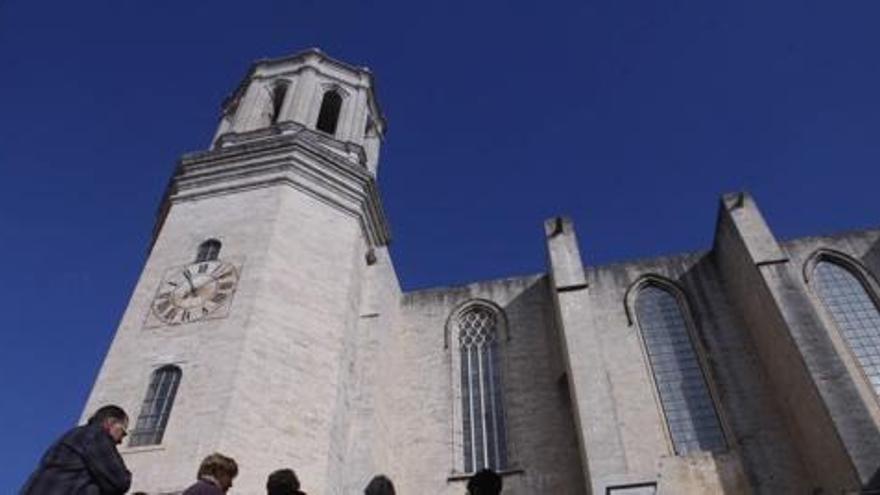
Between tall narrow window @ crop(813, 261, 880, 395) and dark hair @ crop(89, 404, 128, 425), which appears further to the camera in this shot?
tall narrow window @ crop(813, 261, 880, 395)

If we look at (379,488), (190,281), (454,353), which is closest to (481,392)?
(454,353)

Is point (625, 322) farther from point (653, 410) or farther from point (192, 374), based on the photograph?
point (192, 374)

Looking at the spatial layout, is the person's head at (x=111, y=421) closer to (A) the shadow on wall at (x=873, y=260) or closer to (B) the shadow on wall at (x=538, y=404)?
(B) the shadow on wall at (x=538, y=404)

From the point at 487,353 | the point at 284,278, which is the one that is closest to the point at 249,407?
the point at 284,278

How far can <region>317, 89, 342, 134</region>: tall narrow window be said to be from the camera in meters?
20.3

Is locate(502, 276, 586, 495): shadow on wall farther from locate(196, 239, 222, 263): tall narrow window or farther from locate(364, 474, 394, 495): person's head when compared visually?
locate(364, 474, 394, 495): person's head

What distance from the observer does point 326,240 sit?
15.3 meters

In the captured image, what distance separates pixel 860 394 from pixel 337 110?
1439cm

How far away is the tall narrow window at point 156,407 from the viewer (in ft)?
37.7

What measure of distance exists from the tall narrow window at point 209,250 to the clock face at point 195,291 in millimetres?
260

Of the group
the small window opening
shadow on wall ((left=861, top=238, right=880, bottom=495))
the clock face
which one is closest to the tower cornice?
the clock face

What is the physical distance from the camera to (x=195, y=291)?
13.7 m

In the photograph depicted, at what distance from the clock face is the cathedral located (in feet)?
0.13

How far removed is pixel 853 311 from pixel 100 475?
16.5 meters
